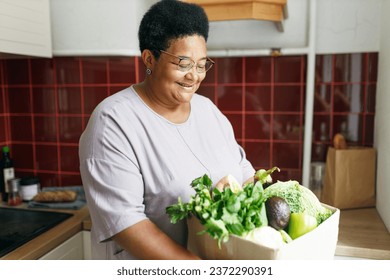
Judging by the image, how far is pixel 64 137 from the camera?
181cm

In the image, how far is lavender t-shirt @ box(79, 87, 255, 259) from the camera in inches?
29.5

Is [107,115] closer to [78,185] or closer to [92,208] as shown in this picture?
[92,208]

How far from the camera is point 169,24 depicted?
83 cm

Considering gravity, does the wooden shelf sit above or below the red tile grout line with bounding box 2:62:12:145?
above

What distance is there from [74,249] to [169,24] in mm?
973

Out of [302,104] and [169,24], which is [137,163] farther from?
[302,104]

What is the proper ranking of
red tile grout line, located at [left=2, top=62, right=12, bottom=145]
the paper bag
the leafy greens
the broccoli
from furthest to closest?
red tile grout line, located at [left=2, top=62, right=12, bottom=145]
the paper bag
the broccoli
the leafy greens

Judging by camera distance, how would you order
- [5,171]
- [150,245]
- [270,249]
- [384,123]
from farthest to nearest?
[5,171], [384,123], [150,245], [270,249]

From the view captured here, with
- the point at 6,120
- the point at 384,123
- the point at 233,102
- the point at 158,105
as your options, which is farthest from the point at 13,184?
the point at 384,123

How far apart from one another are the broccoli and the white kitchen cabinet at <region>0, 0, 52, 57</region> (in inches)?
43.8

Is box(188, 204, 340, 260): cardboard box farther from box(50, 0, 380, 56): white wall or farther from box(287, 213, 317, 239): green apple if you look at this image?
box(50, 0, 380, 56): white wall

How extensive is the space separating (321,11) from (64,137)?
123 centimetres

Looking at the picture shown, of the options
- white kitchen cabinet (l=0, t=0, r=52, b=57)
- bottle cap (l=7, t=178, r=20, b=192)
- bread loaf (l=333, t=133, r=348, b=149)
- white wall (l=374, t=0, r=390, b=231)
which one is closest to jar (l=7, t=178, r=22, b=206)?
bottle cap (l=7, t=178, r=20, b=192)

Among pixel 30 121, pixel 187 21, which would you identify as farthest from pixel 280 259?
pixel 30 121
